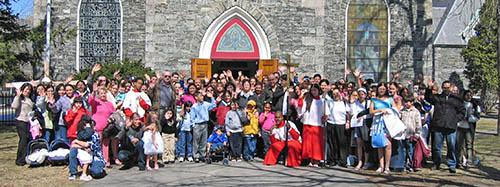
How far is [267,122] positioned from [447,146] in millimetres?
3397

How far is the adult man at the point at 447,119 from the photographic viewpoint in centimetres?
979

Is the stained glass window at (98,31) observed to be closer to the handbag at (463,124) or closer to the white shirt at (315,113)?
the white shirt at (315,113)

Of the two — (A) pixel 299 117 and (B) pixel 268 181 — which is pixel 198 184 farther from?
(A) pixel 299 117

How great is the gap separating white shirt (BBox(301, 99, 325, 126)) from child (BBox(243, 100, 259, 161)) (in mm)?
1090

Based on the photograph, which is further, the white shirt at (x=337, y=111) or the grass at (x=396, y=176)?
the white shirt at (x=337, y=111)

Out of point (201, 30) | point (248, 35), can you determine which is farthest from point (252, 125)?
point (248, 35)

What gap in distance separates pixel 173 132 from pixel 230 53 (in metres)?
8.92

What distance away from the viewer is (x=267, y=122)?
10938 millimetres

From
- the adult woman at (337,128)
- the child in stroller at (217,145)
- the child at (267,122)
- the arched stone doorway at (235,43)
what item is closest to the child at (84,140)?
the child in stroller at (217,145)

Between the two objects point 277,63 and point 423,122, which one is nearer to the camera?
point 423,122

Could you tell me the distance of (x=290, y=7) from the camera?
18.9m

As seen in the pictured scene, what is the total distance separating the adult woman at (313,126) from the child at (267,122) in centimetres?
75

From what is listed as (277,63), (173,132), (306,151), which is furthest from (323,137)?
(277,63)

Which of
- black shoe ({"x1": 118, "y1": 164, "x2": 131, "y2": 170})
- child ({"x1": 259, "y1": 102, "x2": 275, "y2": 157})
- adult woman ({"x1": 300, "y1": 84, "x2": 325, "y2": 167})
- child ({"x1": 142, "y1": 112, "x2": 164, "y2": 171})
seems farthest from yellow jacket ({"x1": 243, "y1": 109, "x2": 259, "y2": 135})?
black shoe ({"x1": 118, "y1": 164, "x2": 131, "y2": 170})
